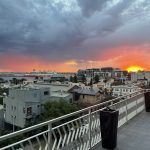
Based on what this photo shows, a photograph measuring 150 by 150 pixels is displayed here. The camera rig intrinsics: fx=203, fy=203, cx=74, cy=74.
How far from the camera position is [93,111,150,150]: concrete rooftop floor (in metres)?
3.91

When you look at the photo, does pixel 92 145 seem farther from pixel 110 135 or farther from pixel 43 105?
pixel 43 105

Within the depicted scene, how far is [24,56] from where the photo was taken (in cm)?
3005

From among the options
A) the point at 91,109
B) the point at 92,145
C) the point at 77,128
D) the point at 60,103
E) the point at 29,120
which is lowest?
the point at 29,120

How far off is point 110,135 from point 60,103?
21.4m

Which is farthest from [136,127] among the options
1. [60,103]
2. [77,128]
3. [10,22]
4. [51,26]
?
[60,103]

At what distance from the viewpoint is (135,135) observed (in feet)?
15.2

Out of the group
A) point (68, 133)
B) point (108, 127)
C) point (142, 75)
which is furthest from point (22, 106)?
point (142, 75)

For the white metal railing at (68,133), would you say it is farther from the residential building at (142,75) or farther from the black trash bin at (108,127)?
the residential building at (142,75)

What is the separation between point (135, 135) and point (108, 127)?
4.20ft

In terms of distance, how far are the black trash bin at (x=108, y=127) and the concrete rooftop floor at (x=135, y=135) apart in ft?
0.53

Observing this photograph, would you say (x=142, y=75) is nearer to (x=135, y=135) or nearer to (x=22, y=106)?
(x=22, y=106)

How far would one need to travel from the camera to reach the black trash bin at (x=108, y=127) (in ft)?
12.0

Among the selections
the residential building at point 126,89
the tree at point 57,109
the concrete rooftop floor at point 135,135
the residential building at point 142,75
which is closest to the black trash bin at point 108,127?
the concrete rooftop floor at point 135,135

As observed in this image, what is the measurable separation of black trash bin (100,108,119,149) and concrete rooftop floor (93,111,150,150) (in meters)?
0.16
